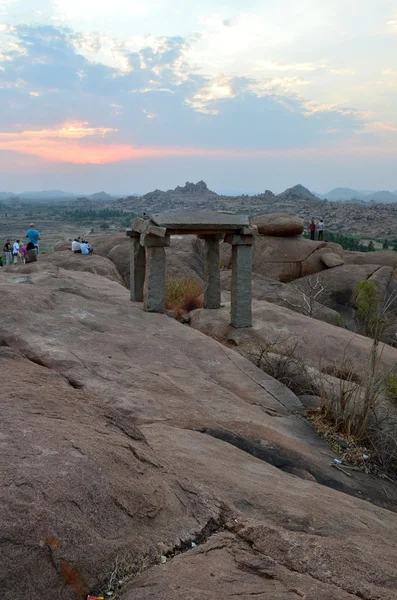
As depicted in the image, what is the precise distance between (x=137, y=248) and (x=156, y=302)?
6.34 ft

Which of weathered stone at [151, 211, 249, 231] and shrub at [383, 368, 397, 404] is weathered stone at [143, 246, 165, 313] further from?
shrub at [383, 368, 397, 404]

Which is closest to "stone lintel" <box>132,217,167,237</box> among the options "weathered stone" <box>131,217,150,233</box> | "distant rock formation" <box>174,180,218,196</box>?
"weathered stone" <box>131,217,150,233</box>

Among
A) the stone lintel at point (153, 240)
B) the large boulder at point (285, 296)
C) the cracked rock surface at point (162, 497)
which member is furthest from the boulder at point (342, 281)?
the cracked rock surface at point (162, 497)

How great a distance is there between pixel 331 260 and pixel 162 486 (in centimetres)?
1897

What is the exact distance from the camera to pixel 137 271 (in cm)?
1115

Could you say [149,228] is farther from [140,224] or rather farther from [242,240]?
[242,240]

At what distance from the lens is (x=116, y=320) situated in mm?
8453

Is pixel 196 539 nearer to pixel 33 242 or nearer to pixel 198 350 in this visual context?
pixel 198 350

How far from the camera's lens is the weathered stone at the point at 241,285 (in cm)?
1065

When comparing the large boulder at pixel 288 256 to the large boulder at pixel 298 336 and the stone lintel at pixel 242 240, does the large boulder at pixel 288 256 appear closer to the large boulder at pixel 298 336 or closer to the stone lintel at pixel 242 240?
the large boulder at pixel 298 336

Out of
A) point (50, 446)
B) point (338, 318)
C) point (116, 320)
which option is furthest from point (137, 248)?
point (50, 446)

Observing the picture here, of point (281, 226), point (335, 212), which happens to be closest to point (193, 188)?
point (335, 212)

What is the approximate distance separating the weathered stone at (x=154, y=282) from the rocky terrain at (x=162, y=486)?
2.62m

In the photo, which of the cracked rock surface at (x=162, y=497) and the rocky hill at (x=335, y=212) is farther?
the rocky hill at (x=335, y=212)
